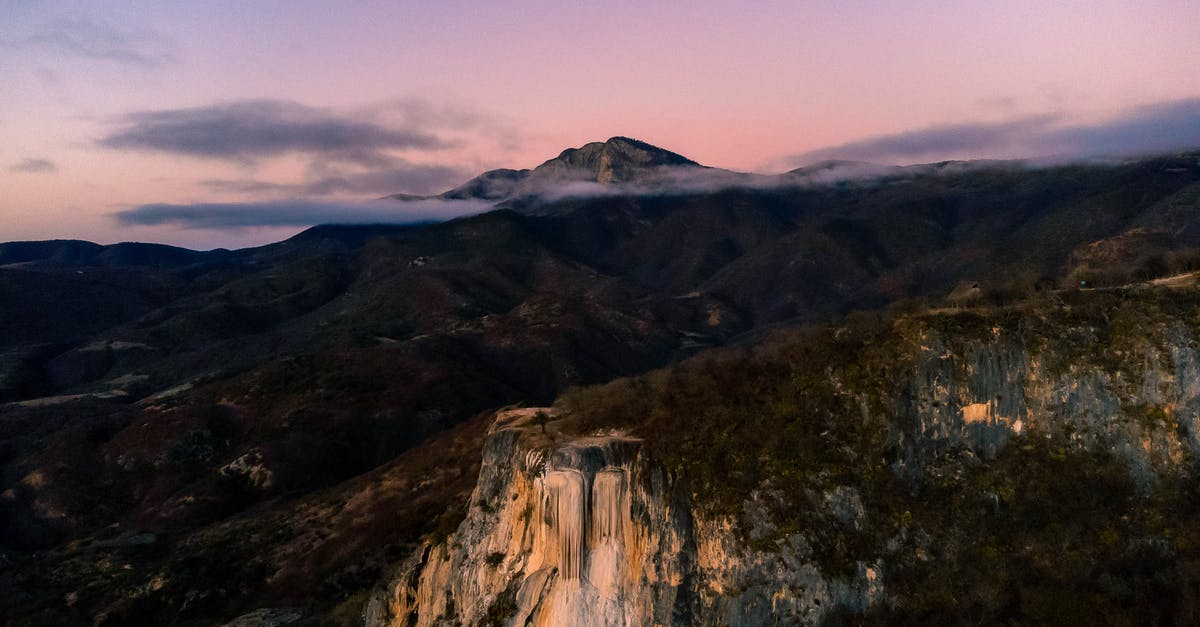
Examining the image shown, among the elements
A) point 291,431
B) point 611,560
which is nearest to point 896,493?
point 611,560

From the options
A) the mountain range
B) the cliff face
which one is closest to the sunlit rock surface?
the cliff face

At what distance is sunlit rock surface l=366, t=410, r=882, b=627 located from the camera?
27.1 metres

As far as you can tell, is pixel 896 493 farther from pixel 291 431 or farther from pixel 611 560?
pixel 291 431

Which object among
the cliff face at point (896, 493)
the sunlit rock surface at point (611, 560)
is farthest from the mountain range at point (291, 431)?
the sunlit rock surface at point (611, 560)

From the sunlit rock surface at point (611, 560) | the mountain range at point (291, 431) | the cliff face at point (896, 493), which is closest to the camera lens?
the cliff face at point (896, 493)

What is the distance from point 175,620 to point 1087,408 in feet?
215

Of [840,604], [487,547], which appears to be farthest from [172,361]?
[840,604]

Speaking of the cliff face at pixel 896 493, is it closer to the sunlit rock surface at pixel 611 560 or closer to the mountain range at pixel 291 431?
the sunlit rock surface at pixel 611 560

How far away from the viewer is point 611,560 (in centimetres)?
2908

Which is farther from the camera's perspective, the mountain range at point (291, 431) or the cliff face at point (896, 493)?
the mountain range at point (291, 431)

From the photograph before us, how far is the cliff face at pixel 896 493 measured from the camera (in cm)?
2655

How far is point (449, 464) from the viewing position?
229 ft

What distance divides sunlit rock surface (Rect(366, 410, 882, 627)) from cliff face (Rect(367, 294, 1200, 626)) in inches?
2.5

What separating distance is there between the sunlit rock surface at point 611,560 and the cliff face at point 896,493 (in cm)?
6
